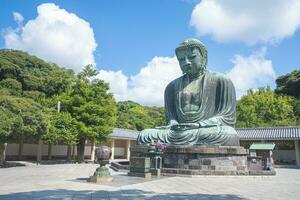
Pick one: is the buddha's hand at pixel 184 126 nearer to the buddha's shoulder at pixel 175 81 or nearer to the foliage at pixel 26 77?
the buddha's shoulder at pixel 175 81

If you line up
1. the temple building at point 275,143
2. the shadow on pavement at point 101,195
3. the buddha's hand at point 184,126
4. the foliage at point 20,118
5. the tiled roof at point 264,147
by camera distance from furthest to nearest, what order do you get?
the temple building at point 275,143, the tiled roof at point 264,147, the foliage at point 20,118, the buddha's hand at point 184,126, the shadow on pavement at point 101,195

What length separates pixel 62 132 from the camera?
66.8 ft

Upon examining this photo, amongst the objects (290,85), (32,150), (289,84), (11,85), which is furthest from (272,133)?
(11,85)

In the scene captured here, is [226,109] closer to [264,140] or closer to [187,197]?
[187,197]

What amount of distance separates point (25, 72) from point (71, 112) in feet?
43.7

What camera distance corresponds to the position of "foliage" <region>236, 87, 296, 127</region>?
3244 cm

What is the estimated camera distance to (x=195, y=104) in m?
14.7

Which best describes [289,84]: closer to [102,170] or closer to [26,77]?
[26,77]

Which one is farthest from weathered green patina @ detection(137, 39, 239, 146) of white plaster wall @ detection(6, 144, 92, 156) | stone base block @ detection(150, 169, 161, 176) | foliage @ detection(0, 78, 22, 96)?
foliage @ detection(0, 78, 22, 96)

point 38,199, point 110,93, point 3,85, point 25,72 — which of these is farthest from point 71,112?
point 38,199

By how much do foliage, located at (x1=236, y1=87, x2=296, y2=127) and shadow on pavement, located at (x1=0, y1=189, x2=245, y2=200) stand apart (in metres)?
26.8

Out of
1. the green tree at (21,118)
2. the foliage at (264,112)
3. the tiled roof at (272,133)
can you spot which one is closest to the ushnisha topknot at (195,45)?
the green tree at (21,118)

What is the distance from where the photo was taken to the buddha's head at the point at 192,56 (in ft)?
49.2

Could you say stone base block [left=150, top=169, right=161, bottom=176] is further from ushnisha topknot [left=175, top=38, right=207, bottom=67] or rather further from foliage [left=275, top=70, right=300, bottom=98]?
foliage [left=275, top=70, right=300, bottom=98]
